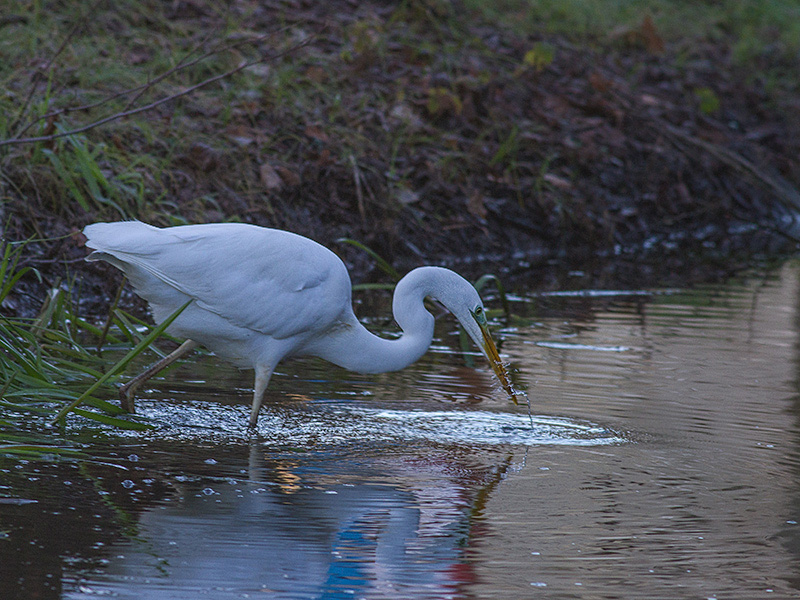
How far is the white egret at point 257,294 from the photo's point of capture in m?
5.03

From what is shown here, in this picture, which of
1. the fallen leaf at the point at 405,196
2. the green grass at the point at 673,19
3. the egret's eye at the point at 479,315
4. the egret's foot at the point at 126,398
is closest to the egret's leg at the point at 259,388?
the egret's foot at the point at 126,398

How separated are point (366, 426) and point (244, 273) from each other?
85 centimetres

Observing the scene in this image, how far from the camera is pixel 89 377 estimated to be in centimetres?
543

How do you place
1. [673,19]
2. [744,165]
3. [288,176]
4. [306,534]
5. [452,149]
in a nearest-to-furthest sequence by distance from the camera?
[306,534] < [288,176] < [452,149] < [744,165] < [673,19]

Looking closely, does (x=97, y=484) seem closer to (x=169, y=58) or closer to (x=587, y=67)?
(x=169, y=58)

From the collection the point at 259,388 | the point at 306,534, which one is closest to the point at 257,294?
the point at 259,388

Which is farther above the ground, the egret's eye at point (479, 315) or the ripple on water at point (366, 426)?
the egret's eye at point (479, 315)

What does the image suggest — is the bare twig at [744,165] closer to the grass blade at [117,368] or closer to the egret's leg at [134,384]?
the egret's leg at [134,384]

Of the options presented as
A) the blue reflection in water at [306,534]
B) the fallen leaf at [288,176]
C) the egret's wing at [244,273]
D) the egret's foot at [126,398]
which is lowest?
the blue reflection in water at [306,534]

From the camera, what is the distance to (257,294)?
5078 mm

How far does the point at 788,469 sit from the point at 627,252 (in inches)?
265

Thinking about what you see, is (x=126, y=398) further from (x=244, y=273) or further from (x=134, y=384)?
(x=244, y=273)

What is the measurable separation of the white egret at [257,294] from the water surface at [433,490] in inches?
11.4

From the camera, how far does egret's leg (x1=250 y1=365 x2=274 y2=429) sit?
5.00m
